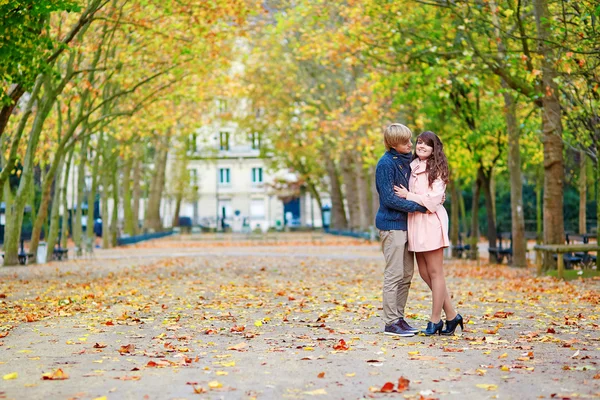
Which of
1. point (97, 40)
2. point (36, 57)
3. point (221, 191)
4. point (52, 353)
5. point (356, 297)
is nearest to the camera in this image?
point (52, 353)

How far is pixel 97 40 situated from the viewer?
2691 cm

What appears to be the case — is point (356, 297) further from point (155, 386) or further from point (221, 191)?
point (221, 191)

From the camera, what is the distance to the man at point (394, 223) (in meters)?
9.64

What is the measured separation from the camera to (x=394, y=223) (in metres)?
9.73

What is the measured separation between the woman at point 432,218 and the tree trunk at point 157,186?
45023 mm

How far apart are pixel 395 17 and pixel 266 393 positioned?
17.8 metres

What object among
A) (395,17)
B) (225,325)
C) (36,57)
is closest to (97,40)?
(395,17)

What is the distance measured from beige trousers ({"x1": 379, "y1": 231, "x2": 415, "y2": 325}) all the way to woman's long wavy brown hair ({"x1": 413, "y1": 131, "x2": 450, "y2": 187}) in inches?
25.4

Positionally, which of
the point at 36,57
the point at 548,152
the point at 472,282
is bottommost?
the point at 472,282

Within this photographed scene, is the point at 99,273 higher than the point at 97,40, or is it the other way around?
the point at 97,40

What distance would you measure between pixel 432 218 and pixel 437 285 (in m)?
0.65

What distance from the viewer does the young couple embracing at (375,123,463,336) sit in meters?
9.59

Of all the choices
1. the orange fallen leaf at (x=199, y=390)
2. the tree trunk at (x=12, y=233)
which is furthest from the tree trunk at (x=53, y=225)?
the orange fallen leaf at (x=199, y=390)

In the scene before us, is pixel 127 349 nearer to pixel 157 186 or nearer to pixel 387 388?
pixel 387 388
